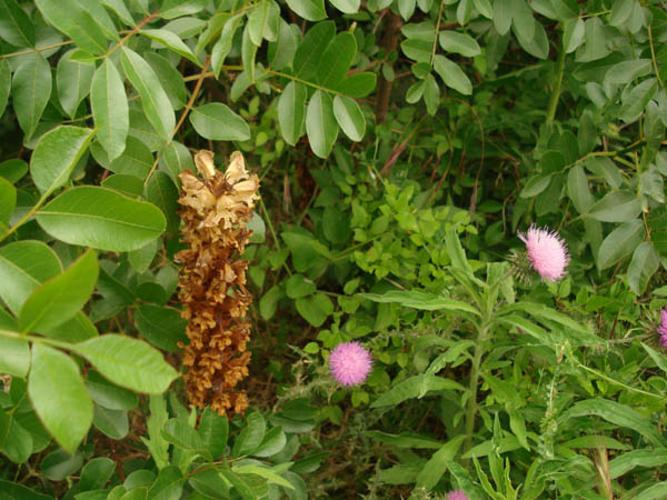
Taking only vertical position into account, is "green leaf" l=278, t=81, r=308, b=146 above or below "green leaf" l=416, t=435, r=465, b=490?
above

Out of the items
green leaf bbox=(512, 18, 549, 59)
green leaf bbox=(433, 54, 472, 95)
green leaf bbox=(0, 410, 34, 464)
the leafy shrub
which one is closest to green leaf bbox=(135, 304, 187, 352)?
the leafy shrub

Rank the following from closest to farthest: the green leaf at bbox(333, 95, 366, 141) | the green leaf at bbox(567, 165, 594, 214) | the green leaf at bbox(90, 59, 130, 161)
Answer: the green leaf at bbox(90, 59, 130, 161)
the green leaf at bbox(333, 95, 366, 141)
the green leaf at bbox(567, 165, 594, 214)

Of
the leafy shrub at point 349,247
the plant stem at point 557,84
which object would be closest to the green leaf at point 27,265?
the leafy shrub at point 349,247

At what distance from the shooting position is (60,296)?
0.57m

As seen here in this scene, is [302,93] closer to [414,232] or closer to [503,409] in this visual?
[414,232]

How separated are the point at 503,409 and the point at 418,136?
2.57ft

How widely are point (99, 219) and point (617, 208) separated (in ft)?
3.01

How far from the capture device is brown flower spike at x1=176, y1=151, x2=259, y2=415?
1.01 metres

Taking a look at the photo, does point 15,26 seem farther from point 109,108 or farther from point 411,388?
point 411,388

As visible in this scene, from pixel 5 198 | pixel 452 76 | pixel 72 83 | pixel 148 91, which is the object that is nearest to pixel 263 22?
pixel 148 91

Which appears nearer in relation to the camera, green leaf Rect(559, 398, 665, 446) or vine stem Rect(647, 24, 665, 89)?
green leaf Rect(559, 398, 665, 446)

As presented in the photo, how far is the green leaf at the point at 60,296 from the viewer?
1.84 feet

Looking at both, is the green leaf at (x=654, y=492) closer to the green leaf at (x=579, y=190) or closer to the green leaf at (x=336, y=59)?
the green leaf at (x=579, y=190)

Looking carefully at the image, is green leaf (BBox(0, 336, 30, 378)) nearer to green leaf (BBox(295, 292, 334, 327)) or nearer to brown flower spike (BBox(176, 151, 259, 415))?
brown flower spike (BBox(176, 151, 259, 415))
